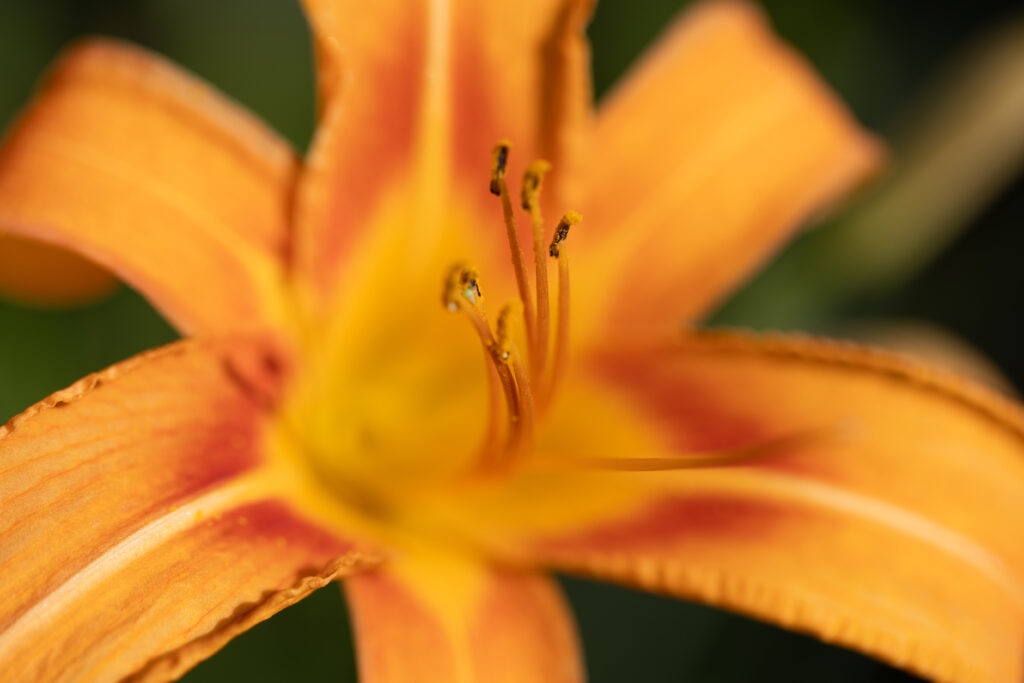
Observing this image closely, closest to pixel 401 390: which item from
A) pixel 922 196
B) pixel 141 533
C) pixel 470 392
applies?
pixel 470 392

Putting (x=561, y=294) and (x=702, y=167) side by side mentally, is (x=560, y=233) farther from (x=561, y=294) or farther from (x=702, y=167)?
(x=702, y=167)

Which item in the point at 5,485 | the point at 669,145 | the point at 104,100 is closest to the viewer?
the point at 5,485

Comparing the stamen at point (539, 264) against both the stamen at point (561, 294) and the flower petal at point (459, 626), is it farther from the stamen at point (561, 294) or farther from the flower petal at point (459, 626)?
the flower petal at point (459, 626)

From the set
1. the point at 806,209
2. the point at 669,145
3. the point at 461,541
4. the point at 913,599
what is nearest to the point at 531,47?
the point at 669,145

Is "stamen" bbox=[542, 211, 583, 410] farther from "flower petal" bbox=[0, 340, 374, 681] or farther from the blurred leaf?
the blurred leaf

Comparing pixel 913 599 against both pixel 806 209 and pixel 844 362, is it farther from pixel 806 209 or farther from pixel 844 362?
pixel 806 209

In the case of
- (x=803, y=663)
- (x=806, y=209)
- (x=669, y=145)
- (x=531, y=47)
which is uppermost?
(x=531, y=47)

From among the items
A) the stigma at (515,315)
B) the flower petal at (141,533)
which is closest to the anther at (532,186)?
the stigma at (515,315)
